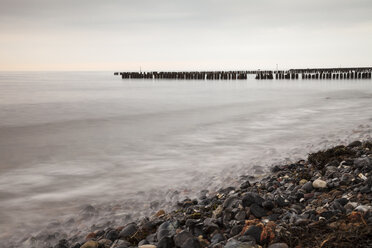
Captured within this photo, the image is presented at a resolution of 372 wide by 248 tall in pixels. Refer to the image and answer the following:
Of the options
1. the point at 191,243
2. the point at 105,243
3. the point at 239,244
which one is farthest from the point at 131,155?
the point at 239,244

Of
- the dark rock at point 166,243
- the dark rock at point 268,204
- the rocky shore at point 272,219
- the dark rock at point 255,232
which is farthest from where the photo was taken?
the dark rock at point 268,204

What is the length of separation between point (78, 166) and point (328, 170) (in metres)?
5.18

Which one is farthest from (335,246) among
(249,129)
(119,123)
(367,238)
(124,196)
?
(119,123)

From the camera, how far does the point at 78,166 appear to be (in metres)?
7.69

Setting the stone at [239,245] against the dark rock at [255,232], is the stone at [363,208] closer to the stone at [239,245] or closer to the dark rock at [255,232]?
the dark rock at [255,232]

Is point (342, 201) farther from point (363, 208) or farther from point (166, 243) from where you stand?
point (166, 243)

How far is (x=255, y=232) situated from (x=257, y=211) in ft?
2.23

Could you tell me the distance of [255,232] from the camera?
10.4ft

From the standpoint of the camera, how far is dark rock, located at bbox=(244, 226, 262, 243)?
3128 millimetres

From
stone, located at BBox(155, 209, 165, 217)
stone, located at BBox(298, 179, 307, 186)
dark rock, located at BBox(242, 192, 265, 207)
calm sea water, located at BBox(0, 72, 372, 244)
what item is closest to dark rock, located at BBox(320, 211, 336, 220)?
dark rock, located at BBox(242, 192, 265, 207)

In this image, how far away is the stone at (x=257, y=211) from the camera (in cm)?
381

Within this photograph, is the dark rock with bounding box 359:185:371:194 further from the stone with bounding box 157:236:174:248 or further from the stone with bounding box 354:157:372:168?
the stone with bounding box 157:236:174:248

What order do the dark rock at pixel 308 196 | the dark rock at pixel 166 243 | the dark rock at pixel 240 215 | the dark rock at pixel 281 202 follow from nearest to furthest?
the dark rock at pixel 166 243 → the dark rock at pixel 240 215 → the dark rock at pixel 281 202 → the dark rock at pixel 308 196

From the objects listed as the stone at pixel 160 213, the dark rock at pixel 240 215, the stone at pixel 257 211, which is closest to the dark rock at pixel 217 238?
the dark rock at pixel 240 215
